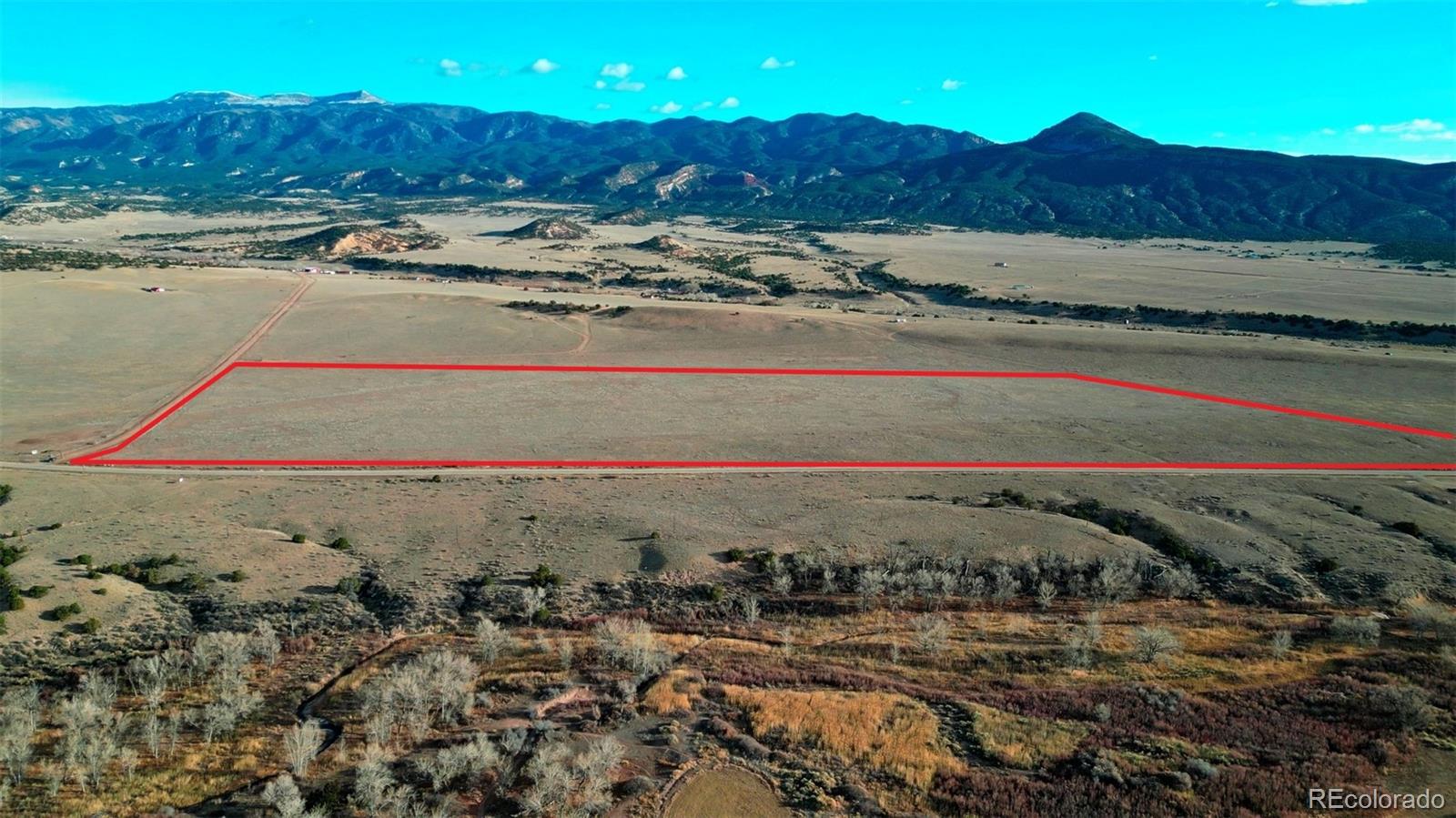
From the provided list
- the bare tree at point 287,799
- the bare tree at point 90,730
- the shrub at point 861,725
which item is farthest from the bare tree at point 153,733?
the shrub at point 861,725

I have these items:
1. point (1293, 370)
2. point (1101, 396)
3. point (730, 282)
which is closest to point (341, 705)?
point (1101, 396)

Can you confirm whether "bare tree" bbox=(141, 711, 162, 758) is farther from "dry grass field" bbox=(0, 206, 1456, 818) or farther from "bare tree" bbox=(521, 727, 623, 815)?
"bare tree" bbox=(521, 727, 623, 815)

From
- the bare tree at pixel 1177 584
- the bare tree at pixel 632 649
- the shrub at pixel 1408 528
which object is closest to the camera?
the bare tree at pixel 632 649

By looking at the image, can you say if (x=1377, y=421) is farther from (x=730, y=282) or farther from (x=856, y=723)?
(x=730, y=282)

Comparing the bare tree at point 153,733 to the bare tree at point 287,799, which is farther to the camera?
the bare tree at point 153,733

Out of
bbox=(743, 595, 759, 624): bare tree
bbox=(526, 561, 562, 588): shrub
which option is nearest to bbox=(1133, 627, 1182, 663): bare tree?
bbox=(743, 595, 759, 624): bare tree

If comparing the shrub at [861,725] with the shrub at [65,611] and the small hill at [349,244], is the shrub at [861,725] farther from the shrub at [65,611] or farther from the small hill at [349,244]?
the small hill at [349,244]

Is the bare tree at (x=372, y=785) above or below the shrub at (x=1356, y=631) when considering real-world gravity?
below

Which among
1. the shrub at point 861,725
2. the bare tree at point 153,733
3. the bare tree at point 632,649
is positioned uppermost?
the bare tree at point 632,649
